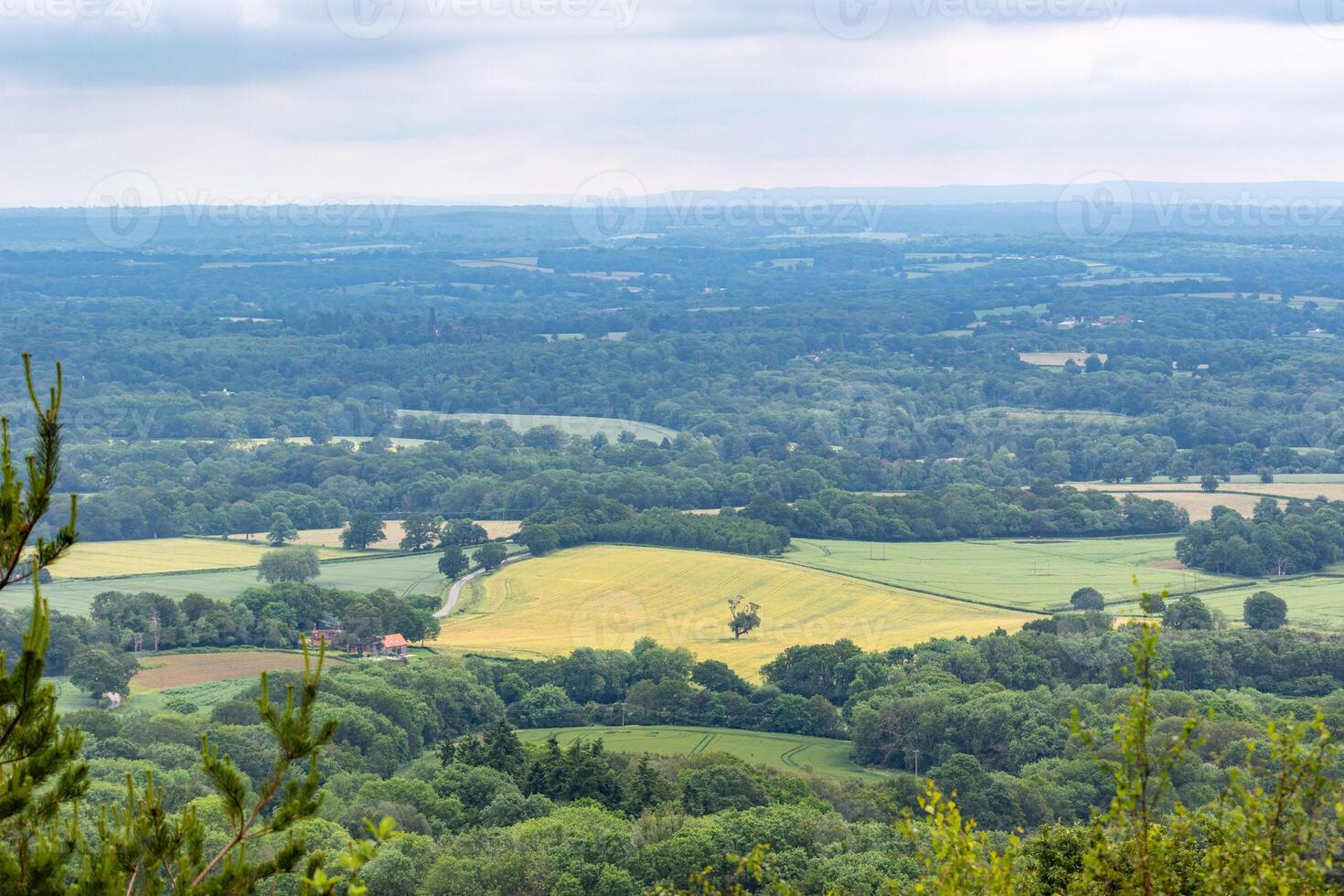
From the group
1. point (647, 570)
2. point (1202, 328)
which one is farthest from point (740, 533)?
point (1202, 328)

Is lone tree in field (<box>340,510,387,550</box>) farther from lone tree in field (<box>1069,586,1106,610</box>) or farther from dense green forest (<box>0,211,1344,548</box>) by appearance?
lone tree in field (<box>1069,586,1106,610</box>)

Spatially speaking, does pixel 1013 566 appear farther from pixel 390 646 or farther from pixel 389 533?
pixel 389 533

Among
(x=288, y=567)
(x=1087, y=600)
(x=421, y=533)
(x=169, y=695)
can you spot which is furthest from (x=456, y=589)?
(x=1087, y=600)

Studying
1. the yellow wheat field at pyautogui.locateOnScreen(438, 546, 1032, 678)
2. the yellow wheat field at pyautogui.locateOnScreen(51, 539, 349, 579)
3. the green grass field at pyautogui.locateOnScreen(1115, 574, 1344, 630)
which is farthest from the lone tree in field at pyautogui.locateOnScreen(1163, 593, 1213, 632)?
the yellow wheat field at pyautogui.locateOnScreen(51, 539, 349, 579)

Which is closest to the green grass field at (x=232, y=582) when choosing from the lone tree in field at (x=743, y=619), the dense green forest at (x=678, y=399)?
the lone tree in field at (x=743, y=619)

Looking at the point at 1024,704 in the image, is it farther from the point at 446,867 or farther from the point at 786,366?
the point at 786,366
